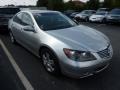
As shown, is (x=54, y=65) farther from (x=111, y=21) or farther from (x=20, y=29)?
(x=111, y=21)

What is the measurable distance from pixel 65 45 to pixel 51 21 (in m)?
1.67

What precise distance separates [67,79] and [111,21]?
1442cm

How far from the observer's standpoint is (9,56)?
6.61m

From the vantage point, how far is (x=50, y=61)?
482 cm

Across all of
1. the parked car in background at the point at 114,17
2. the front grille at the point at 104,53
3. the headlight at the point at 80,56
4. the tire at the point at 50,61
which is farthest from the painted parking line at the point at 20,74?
the parked car in background at the point at 114,17

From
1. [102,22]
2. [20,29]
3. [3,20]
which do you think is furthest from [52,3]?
[20,29]

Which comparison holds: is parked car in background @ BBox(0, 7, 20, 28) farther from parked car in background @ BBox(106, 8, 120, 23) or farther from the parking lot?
parked car in background @ BBox(106, 8, 120, 23)

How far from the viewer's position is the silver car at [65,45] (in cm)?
425

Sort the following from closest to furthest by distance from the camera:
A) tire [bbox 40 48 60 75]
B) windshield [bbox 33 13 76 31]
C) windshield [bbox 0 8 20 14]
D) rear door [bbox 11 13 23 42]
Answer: tire [bbox 40 48 60 75] < windshield [bbox 33 13 76 31] < rear door [bbox 11 13 23 42] < windshield [bbox 0 8 20 14]

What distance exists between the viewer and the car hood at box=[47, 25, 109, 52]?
14.5 ft

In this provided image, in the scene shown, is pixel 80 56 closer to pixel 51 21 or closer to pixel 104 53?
pixel 104 53

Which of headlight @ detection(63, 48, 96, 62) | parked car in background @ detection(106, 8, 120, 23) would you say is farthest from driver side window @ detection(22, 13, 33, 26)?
parked car in background @ detection(106, 8, 120, 23)

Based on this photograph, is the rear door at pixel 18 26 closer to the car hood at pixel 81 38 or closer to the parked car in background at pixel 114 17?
the car hood at pixel 81 38

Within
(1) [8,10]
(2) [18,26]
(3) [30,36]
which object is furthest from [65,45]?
(1) [8,10]
